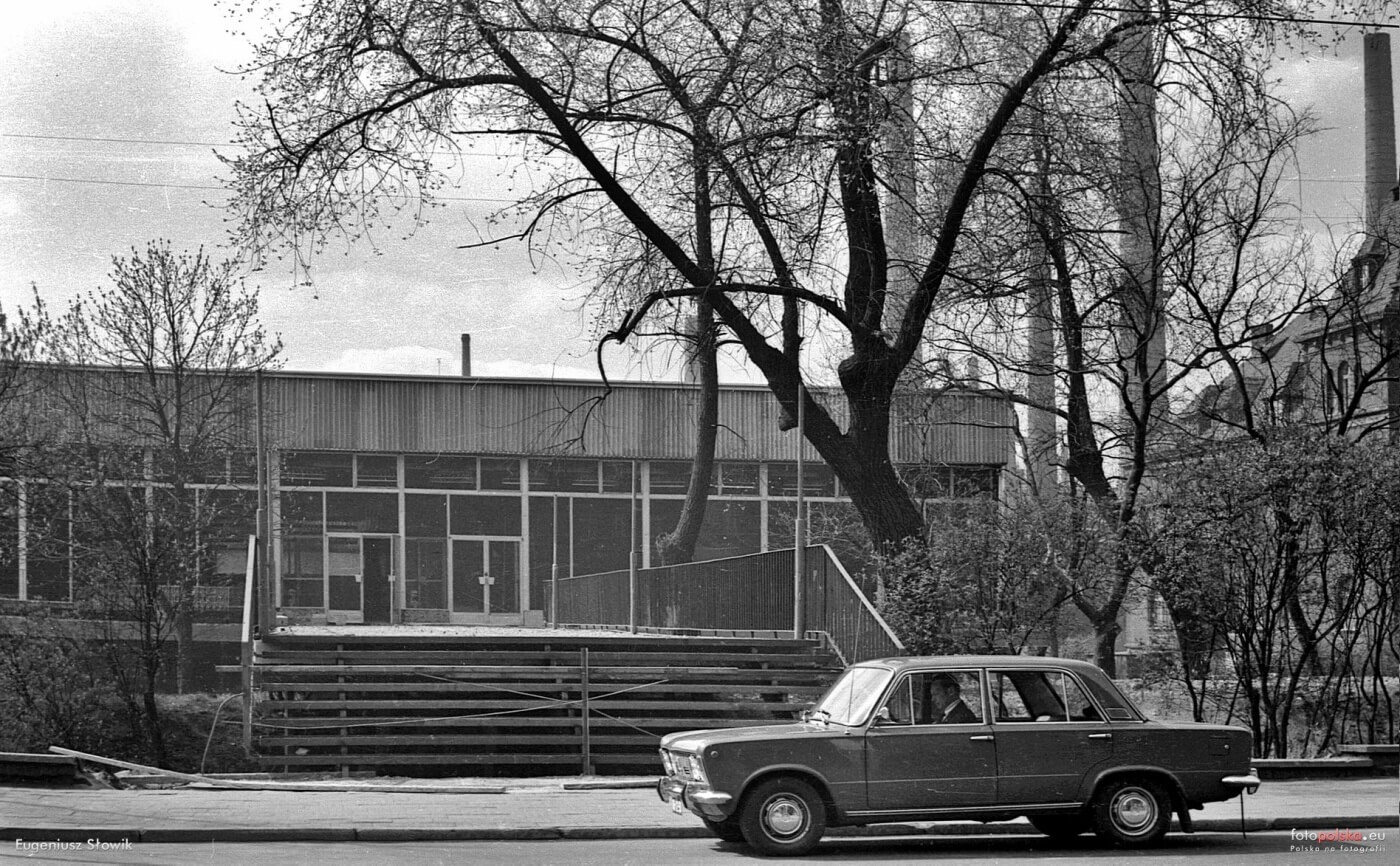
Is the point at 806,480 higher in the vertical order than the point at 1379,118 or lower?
lower

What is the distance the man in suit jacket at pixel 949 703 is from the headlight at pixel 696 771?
1813mm

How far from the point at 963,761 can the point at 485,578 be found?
111ft

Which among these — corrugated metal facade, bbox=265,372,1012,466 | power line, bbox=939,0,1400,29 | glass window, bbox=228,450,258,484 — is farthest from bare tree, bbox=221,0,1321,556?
corrugated metal facade, bbox=265,372,1012,466

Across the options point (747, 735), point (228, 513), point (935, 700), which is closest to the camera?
point (747, 735)

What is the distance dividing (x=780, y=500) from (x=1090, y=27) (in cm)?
2586

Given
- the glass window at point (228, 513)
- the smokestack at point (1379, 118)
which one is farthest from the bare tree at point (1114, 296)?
the smokestack at point (1379, 118)

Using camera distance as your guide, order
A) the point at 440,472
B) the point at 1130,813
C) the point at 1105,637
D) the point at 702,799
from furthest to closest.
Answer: the point at 440,472
the point at 1105,637
the point at 1130,813
the point at 702,799

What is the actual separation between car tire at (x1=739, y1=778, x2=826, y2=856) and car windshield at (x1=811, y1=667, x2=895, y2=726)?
2.28 feet

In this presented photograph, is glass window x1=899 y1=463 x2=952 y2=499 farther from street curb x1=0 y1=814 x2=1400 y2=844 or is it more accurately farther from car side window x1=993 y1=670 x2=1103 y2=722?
car side window x1=993 y1=670 x2=1103 y2=722

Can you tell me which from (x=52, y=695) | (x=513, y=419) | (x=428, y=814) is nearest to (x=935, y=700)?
(x=428, y=814)

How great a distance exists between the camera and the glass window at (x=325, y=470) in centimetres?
4338

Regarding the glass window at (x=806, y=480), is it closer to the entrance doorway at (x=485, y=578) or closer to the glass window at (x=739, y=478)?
the glass window at (x=739, y=478)

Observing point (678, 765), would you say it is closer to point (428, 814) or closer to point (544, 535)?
point (428, 814)

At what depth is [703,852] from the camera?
11.5m
